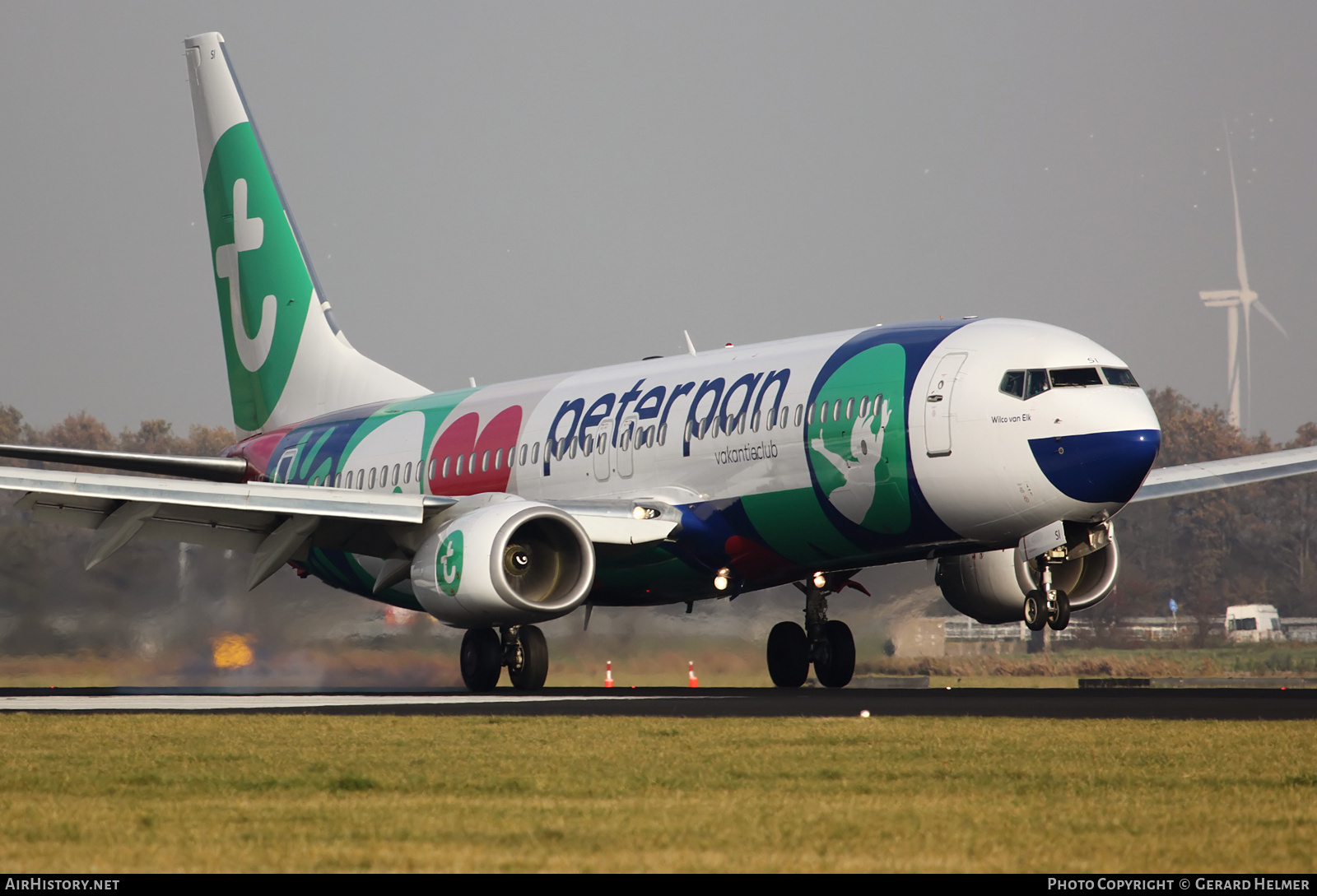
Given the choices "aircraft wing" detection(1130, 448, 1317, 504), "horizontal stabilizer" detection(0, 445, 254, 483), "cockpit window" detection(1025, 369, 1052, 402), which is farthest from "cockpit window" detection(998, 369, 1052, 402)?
"horizontal stabilizer" detection(0, 445, 254, 483)

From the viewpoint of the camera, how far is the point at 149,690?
2828cm

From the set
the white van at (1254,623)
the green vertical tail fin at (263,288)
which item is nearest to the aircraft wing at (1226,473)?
the white van at (1254,623)

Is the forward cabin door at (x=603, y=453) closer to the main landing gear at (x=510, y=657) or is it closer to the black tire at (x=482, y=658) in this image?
the main landing gear at (x=510, y=657)

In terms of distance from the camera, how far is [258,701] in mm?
21891

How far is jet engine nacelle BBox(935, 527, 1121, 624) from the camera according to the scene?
77.0 ft

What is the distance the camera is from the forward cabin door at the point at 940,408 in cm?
2052

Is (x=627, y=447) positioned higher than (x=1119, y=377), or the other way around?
(x=1119, y=377)

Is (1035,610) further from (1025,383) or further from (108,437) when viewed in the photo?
(108,437)

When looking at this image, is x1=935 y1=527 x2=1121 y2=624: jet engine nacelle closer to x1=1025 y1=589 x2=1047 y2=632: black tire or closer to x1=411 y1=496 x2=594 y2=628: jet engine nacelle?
x1=1025 y1=589 x2=1047 y2=632: black tire

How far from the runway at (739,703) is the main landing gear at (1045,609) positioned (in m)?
0.83

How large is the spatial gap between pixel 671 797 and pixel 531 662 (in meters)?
14.1

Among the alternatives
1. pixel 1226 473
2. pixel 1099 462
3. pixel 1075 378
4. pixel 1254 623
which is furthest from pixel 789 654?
pixel 1254 623
